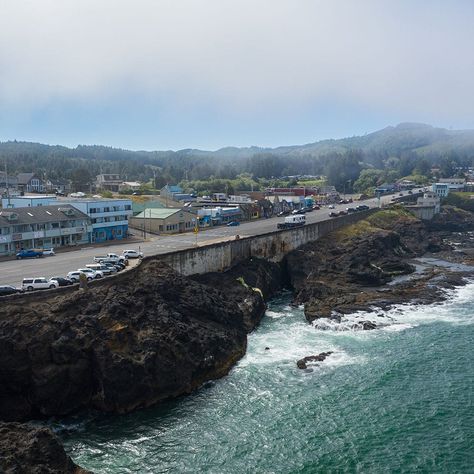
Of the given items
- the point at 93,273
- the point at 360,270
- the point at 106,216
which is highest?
the point at 106,216

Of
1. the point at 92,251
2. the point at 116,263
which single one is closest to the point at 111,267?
the point at 116,263

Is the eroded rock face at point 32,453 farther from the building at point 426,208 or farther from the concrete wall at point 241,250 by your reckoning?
the building at point 426,208

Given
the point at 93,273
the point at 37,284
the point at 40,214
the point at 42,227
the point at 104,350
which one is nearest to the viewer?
the point at 104,350

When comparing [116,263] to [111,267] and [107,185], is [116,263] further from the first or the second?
[107,185]

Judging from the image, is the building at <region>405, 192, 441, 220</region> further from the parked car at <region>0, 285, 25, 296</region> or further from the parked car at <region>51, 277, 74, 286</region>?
the parked car at <region>0, 285, 25, 296</region>

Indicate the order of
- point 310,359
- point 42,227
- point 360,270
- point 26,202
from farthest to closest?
1. point 26,202
2. point 360,270
3. point 42,227
4. point 310,359

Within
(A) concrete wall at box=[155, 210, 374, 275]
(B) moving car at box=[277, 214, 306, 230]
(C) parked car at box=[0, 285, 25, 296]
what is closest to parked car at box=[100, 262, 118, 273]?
(A) concrete wall at box=[155, 210, 374, 275]

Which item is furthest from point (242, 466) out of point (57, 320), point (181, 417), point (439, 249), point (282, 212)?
point (282, 212)

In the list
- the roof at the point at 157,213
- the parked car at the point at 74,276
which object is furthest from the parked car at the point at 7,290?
the roof at the point at 157,213
